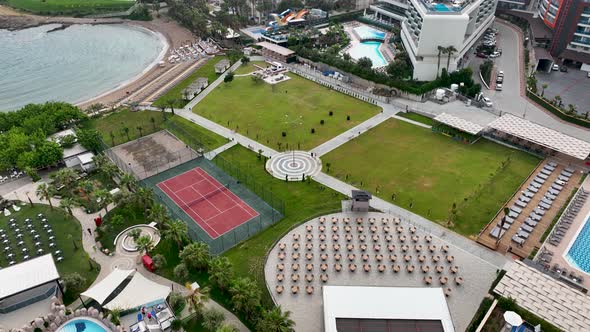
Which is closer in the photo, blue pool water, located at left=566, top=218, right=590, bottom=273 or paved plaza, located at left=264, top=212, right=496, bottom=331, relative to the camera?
paved plaza, located at left=264, top=212, right=496, bottom=331

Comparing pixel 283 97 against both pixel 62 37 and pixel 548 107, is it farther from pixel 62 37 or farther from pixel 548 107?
pixel 62 37

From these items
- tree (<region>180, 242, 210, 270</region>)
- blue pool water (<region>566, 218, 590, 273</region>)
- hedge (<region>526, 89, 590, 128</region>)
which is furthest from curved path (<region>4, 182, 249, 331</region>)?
hedge (<region>526, 89, 590, 128</region>)

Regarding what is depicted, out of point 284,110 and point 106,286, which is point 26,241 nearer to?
point 106,286

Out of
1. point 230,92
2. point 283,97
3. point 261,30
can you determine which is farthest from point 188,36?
point 283,97

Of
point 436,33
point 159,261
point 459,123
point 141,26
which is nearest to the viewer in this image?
point 159,261

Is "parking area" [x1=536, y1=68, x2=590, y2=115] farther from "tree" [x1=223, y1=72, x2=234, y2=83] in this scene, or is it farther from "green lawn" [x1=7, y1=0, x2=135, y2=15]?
"green lawn" [x1=7, y1=0, x2=135, y2=15]

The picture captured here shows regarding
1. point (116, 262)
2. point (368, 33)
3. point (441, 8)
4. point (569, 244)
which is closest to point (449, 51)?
point (441, 8)
